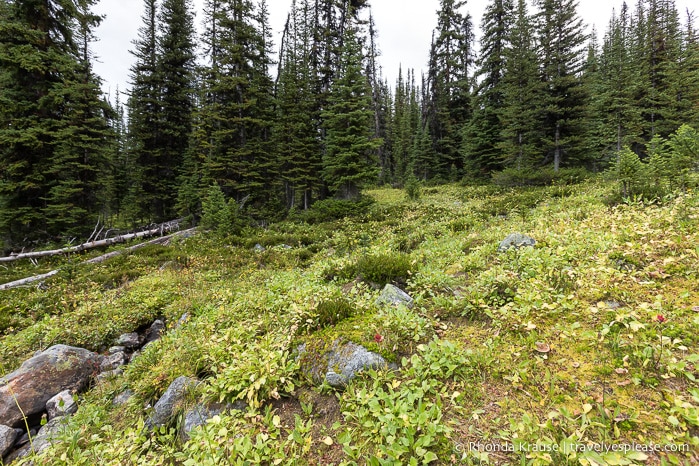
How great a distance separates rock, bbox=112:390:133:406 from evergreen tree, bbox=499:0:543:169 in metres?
22.7

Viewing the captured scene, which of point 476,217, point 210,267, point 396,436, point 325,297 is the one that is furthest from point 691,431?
point 210,267

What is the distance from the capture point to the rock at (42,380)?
14.9 feet

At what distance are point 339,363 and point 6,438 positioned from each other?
16.8 ft

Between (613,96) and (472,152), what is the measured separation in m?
9.76

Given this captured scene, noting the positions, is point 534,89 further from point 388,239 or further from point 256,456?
point 256,456

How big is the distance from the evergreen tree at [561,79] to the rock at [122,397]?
22.5m

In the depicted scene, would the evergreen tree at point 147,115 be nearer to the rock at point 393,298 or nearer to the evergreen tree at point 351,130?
the evergreen tree at point 351,130

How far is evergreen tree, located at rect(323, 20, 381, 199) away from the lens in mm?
16677

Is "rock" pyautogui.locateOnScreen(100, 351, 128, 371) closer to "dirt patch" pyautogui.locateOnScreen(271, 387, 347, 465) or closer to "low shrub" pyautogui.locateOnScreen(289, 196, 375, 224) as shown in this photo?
"dirt patch" pyautogui.locateOnScreen(271, 387, 347, 465)

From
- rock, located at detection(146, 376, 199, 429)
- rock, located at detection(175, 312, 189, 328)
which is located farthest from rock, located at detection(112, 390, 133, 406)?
rock, located at detection(175, 312, 189, 328)

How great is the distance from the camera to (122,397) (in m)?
4.43


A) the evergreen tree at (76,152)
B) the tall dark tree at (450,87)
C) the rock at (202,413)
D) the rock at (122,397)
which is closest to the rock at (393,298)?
the rock at (202,413)

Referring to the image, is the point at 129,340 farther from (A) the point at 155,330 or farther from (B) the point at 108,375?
(B) the point at 108,375

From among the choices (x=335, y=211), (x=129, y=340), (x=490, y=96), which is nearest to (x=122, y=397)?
(x=129, y=340)
